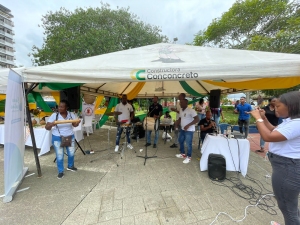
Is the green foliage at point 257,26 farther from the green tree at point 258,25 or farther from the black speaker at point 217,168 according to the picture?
the black speaker at point 217,168

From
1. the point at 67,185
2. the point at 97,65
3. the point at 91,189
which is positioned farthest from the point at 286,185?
the point at 67,185

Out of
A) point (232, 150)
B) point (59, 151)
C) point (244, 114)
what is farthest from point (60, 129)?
point (244, 114)

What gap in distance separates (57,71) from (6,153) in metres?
1.64

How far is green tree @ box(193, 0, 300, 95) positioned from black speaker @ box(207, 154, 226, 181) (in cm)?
981

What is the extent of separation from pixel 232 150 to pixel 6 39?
255 feet

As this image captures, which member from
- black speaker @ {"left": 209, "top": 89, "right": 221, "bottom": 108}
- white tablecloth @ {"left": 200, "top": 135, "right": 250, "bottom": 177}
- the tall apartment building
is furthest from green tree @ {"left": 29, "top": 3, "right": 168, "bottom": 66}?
the tall apartment building

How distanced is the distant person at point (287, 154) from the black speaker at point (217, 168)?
1.67 m

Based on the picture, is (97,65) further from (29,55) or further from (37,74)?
(29,55)

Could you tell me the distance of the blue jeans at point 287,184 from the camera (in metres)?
1.52

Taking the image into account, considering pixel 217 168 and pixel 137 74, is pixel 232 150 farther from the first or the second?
pixel 137 74

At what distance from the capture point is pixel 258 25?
44.4 ft

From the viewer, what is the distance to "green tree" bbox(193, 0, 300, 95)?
32.4 ft

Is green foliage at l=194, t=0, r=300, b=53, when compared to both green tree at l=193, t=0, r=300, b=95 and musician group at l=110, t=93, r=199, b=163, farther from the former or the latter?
musician group at l=110, t=93, r=199, b=163

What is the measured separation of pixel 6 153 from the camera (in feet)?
8.54
